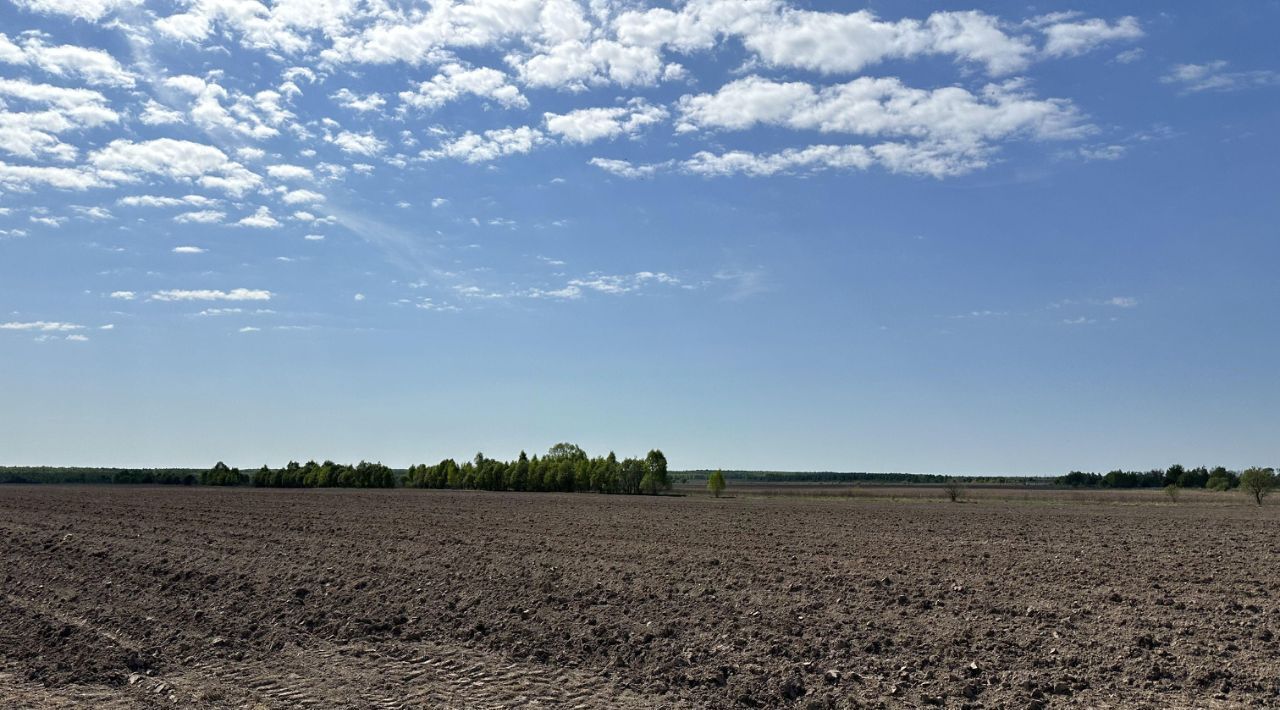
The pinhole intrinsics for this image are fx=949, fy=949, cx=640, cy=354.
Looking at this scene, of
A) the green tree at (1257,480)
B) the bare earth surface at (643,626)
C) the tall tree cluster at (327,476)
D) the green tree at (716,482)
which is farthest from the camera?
the tall tree cluster at (327,476)

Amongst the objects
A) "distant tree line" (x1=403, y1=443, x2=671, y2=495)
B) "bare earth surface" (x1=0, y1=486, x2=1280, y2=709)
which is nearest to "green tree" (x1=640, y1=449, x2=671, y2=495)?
"distant tree line" (x1=403, y1=443, x2=671, y2=495)

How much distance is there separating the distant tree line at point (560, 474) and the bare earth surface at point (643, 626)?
8698cm

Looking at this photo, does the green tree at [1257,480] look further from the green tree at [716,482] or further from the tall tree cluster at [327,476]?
the tall tree cluster at [327,476]

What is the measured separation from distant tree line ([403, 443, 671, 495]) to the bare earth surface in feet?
285

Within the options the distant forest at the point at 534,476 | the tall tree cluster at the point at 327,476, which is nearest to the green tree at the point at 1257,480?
the distant forest at the point at 534,476

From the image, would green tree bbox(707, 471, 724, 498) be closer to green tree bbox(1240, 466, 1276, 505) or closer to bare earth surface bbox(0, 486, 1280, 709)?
green tree bbox(1240, 466, 1276, 505)

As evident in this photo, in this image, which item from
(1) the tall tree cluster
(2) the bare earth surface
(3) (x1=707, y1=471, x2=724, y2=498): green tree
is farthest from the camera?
(1) the tall tree cluster

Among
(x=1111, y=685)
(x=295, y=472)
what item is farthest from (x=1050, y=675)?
(x=295, y=472)

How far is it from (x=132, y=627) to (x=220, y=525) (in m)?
21.8

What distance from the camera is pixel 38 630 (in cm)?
1584

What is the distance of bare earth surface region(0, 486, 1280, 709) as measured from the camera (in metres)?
11.5

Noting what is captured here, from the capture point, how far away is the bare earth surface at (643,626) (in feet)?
37.7

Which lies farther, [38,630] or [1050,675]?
[38,630]

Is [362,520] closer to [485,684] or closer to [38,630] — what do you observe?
[38,630]
